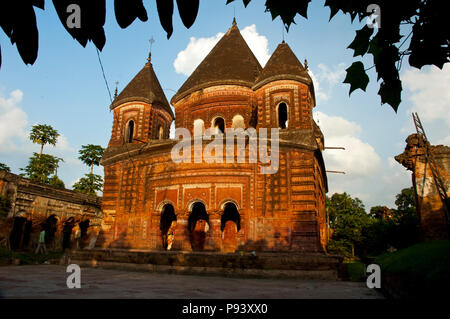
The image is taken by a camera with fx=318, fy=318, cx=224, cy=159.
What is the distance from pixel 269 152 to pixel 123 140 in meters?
9.98

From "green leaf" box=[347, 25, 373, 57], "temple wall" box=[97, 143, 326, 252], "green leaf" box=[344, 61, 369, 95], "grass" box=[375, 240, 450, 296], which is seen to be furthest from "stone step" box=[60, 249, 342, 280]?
"green leaf" box=[347, 25, 373, 57]

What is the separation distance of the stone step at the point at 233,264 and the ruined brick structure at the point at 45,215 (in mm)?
8806

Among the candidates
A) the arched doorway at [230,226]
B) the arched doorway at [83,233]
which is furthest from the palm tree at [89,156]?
the arched doorway at [230,226]

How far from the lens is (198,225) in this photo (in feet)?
59.5

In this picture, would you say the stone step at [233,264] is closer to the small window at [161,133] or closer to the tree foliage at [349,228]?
the small window at [161,133]

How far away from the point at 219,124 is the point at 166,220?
656 cm

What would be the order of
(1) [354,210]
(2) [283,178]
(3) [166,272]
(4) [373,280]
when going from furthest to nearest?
(1) [354,210] < (2) [283,178] < (3) [166,272] < (4) [373,280]

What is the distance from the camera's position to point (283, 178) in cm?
1409

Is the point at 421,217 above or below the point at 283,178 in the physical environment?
below

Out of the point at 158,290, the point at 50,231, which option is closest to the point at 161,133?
the point at 50,231

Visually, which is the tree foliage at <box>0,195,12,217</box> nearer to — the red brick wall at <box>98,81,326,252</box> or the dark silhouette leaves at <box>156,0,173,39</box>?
the red brick wall at <box>98,81,326,252</box>

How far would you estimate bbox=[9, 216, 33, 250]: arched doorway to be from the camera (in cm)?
2016
